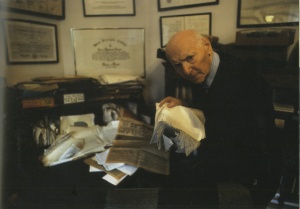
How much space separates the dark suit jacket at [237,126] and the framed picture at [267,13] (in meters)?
0.14

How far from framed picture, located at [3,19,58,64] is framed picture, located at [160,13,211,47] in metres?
0.44

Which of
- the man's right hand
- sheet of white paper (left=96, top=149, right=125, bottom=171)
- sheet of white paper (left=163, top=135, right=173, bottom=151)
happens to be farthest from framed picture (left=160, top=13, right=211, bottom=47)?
sheet of white paper (left=96, top=149, right=125, bottom=171)

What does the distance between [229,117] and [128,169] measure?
0.38 meters

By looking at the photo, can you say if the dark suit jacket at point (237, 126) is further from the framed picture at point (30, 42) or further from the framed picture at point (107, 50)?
the framed picture at point (30, 42)

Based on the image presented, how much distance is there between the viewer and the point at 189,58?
27.2 inches

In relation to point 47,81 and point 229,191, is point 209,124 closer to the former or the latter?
point 229,191

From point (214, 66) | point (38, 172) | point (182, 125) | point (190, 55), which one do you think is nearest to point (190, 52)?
point (190, 55)

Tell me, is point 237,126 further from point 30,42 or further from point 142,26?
point 30,42

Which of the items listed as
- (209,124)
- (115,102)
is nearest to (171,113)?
(209,124)

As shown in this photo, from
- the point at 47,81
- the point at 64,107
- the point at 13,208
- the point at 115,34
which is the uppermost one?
the point at 115,34

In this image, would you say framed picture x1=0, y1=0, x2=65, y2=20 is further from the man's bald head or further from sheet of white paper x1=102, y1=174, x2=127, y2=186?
sheet of white paper x1=102, y1=174, x2=127, y2=186

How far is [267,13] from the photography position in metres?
0.75

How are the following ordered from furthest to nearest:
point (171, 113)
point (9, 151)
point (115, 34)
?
point (115, 34) → point (9, 151) → point (171, 113)

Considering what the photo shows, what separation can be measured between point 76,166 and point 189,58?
0.57 meters
